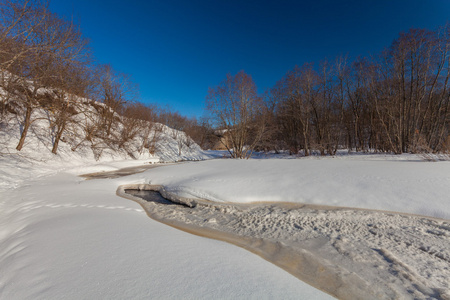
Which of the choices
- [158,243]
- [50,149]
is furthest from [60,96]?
[158,243]

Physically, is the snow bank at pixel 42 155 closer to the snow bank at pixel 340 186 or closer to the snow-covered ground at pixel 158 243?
the snow-covered ground at pixel 158 243

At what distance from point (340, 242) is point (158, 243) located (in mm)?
3129

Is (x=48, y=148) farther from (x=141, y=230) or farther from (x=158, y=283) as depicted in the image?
(x=158, y=283)

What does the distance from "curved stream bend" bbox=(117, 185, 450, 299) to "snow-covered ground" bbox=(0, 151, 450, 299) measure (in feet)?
0.40

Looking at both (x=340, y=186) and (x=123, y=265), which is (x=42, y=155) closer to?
(x=123, y=265)

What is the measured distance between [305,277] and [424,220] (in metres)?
3.75

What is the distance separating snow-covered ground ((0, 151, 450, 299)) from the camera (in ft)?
6.19

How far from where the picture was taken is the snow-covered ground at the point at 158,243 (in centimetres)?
189

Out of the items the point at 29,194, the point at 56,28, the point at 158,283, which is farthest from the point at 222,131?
the point at 158,283

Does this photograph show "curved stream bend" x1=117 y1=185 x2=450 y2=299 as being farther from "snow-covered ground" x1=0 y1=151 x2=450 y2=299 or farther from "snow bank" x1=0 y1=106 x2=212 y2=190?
"snow bank" x1=0 y1=106 x2=212 y2=190

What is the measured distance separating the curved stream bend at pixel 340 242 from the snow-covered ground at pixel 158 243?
0.12 meters

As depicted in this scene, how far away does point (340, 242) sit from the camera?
130 inches

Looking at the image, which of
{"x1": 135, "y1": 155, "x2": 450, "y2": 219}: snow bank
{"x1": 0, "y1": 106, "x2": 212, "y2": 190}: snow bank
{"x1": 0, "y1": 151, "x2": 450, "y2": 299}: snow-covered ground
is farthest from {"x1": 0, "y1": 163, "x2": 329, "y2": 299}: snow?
{"x1": 0, "y1": 106, "x2": 212, "y2": 190}: snow bank

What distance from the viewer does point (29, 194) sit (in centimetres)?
591
